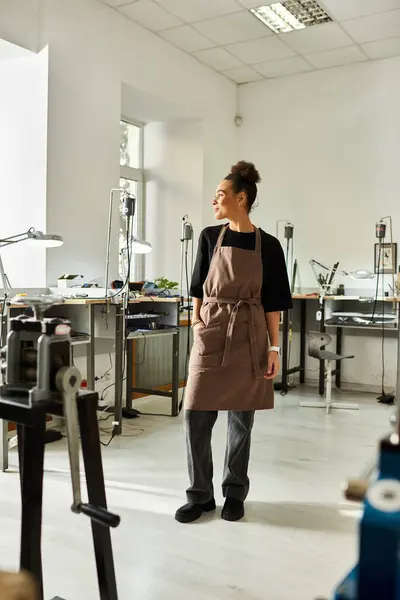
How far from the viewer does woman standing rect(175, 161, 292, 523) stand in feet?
7.76

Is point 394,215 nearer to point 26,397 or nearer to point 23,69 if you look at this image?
point 23,69

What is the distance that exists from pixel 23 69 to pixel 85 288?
166 centimetres

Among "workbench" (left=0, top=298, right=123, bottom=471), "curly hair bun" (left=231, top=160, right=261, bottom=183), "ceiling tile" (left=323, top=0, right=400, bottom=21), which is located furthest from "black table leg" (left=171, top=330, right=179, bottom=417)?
"ceiling tile" (left=323, top=0, right=400, bottom=21)

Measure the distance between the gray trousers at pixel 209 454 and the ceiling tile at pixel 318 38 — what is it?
386cm

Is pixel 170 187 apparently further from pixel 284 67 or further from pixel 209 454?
pixel 209 454

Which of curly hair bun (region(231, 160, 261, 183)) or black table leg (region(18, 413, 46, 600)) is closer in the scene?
black table leg (region(18, 413, 46, 600))

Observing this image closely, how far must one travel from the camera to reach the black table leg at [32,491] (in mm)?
1297

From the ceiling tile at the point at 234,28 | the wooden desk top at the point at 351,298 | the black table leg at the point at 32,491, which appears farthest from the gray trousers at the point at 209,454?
the ceiling tile at the point at 234,28

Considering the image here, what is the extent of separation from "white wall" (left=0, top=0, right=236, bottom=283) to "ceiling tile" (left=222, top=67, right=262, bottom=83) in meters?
0.99

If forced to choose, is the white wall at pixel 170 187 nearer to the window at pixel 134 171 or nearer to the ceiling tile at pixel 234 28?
the window at pixel 134 171

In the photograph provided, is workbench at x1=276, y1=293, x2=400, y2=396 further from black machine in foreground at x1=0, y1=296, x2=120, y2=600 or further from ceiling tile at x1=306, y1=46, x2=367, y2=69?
black machine in foreground at x1=0, y1=296, x2=120, y2=600

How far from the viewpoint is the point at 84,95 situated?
175 inches

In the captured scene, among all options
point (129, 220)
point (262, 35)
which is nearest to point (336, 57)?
point (262, 35)

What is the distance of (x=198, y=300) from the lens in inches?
98.7
